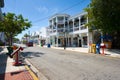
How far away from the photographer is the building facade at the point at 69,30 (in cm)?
3716

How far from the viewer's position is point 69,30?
141ft

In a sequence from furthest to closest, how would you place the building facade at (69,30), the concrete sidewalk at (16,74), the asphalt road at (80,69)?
the building facade at (69,30), the asphalt road at (80,69), the concrete sidewalk at (16,74)

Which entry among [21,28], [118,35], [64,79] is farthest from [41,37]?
[64,79]

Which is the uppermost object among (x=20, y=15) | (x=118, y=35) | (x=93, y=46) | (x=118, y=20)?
(x=20, y=15)

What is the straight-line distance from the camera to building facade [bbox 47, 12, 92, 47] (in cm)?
3716

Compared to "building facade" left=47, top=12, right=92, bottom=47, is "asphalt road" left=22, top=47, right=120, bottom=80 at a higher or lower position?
lower

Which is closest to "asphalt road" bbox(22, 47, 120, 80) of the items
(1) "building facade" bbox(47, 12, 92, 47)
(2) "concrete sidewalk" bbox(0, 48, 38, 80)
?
(2) "concrete sidewalk" bbox(0, 48, 38, 80)

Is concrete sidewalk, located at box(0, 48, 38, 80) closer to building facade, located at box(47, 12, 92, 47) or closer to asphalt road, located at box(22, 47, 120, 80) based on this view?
asphalt road, located at box(22, 47, 120, 80)

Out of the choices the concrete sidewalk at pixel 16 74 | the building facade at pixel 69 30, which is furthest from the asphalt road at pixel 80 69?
the building facade at pixel 69 30

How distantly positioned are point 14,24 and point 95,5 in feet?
43.2

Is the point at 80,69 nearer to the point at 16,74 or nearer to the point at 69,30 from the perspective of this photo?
the point at 16,74

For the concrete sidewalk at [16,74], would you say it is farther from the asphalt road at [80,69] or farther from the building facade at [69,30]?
the building facade at [69,30]

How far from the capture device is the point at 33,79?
7.38m

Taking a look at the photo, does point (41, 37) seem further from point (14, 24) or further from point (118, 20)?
point (118, 20)
